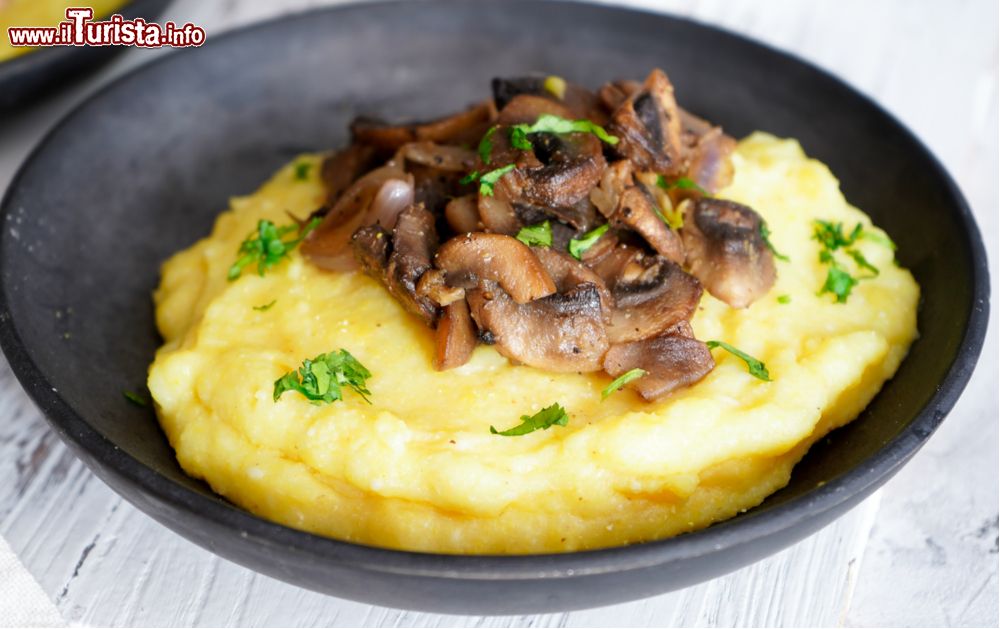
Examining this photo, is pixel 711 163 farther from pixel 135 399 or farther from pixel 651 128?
pixel 135 399

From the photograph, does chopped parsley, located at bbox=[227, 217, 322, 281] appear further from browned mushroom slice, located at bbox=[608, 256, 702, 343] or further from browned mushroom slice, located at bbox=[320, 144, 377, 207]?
browned mushroom slice, located at bbox=[608, 256, 702, 343]

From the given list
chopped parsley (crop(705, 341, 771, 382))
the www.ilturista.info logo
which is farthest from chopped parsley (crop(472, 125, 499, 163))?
the www.ilturista.info logo

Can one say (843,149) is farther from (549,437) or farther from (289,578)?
(289,578)

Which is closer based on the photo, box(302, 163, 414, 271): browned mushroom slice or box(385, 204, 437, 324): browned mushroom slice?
box(385, 204, 437, 324): browned mushroom slice

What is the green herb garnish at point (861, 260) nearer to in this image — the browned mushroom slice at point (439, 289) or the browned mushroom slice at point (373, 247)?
the browned mushroom slice at point (439, 289)

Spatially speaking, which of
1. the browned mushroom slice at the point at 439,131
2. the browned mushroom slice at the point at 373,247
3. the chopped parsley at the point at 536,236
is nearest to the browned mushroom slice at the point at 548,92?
the browned mushroom slice at the point at 439,131

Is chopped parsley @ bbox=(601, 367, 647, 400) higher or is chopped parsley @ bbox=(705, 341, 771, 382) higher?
chopped parsley @ bbox=(705, 341, 771, 382)

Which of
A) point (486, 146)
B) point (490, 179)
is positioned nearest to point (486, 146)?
point (486, 146)
